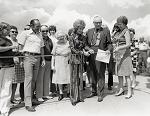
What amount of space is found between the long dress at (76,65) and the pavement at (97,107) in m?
0.25

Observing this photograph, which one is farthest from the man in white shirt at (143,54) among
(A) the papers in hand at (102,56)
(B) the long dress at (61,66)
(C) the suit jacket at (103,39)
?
(B) the long dress at (61,66)

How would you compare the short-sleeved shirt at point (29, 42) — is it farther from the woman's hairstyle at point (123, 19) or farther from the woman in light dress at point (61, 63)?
the woman's hairstyle at point (123, 19)

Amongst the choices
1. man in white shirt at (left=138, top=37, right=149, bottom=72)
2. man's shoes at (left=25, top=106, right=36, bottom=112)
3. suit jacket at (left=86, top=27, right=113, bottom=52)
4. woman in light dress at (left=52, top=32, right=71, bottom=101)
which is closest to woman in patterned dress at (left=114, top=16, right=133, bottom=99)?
suit jacket at (left=86, top=27, right=113, bottom=52)

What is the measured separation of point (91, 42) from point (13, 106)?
236 centimetres

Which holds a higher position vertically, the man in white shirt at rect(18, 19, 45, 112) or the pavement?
the man in white shirt at rect(18, 19, 45, 112)

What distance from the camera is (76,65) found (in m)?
6.23

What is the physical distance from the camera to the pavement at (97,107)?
17.8 feet

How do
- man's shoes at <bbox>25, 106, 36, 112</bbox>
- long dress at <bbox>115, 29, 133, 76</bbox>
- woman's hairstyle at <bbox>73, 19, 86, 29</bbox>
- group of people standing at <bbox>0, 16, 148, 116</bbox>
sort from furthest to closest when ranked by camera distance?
long dress at <bbox>115, 29, 133, 76</bbox> < woman's hairstyle at <bbox>73, 19, 86, 29</bbox> < group of people standing at <bbox>0, 16, 148, 116</bbox> < man's shoes at <bbox>25, 106, 36, 112</bbox>

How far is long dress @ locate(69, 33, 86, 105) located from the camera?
620 centimetres

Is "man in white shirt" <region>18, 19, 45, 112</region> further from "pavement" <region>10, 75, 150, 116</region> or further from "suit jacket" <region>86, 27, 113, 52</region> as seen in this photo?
"suit jacket" <region>86, 27, 113, 52</region>

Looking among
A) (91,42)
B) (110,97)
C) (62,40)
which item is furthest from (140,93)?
(62,40)

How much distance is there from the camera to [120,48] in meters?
6.44

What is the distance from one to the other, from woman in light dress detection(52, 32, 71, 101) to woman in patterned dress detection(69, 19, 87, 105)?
1.06 ft

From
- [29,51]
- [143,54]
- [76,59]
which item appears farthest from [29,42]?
[143,54]
